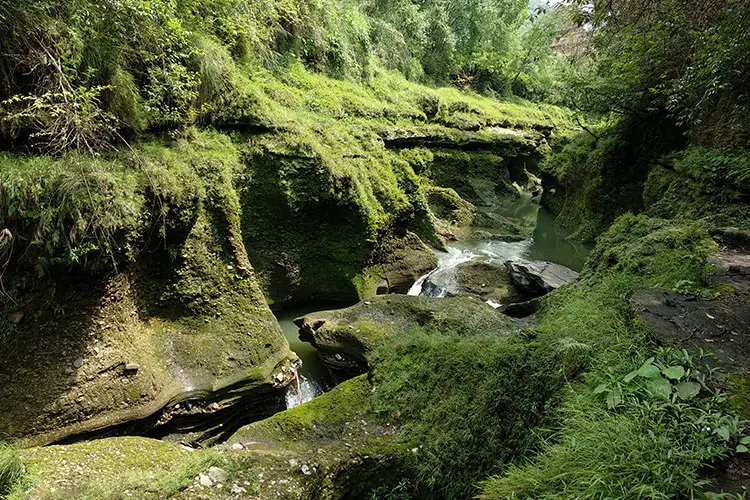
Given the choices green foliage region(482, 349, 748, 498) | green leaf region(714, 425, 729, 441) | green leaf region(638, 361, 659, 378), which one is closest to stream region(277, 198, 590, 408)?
green foliage region(482, 349, 748, 498)

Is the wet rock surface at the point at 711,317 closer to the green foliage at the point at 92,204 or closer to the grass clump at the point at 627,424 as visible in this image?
the grass clump at the point at 627,424

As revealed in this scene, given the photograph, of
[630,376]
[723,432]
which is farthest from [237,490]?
[723,432]

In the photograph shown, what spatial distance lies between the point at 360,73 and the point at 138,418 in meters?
15.4

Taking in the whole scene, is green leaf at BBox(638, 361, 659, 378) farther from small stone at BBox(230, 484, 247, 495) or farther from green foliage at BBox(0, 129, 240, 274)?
green foliage at BBox(0, 129, 240, 274)

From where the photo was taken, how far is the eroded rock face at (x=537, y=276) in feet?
30.3

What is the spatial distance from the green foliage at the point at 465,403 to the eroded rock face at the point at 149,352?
221 centimetres

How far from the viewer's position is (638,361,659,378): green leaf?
113 inches

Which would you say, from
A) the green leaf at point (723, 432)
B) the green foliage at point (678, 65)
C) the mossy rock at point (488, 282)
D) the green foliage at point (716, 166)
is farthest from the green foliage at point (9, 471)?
the green foliage at point (716, 166)

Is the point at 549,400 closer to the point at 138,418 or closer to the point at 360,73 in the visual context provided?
the point at 138,418

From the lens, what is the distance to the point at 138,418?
15.8ft

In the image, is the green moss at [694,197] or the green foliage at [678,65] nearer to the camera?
the green foliage at [678,65]

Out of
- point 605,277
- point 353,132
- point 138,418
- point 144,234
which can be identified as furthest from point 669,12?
point 138,418

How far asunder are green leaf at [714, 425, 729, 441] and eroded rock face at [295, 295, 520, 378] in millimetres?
3593

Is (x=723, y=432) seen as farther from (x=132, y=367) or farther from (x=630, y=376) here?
(x=132, y=367)
